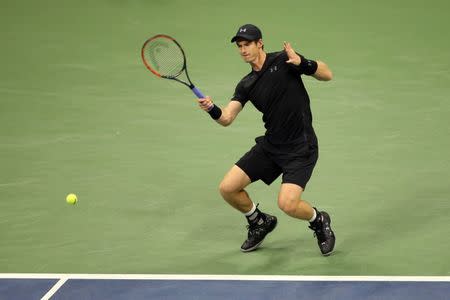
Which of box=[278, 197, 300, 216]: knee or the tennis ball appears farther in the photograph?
the tennis ball

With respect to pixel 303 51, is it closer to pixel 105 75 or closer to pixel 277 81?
pixel 105 75

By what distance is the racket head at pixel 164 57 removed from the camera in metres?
8.59

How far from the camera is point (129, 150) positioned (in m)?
11.0

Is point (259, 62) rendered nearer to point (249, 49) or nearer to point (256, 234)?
point (249, 49)

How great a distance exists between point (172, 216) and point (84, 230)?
3.00 ft

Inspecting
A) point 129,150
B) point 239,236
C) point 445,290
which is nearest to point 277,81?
point 239,236

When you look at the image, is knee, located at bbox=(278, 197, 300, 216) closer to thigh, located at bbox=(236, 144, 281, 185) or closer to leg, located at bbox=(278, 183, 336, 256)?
leg, located at bbox=(278, 183, 336, 256)

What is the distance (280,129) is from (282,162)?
311 millimetres

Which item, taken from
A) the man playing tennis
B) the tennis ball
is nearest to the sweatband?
the man playing tennis

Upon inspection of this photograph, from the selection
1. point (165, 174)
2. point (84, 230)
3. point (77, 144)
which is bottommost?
point (84, 230)

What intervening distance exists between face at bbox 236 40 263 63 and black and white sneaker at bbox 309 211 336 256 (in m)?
1.61

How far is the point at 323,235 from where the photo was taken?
8469 mm

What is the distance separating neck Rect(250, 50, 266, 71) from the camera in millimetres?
8266

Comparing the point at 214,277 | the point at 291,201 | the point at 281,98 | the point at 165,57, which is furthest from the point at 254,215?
the point at 165,57
